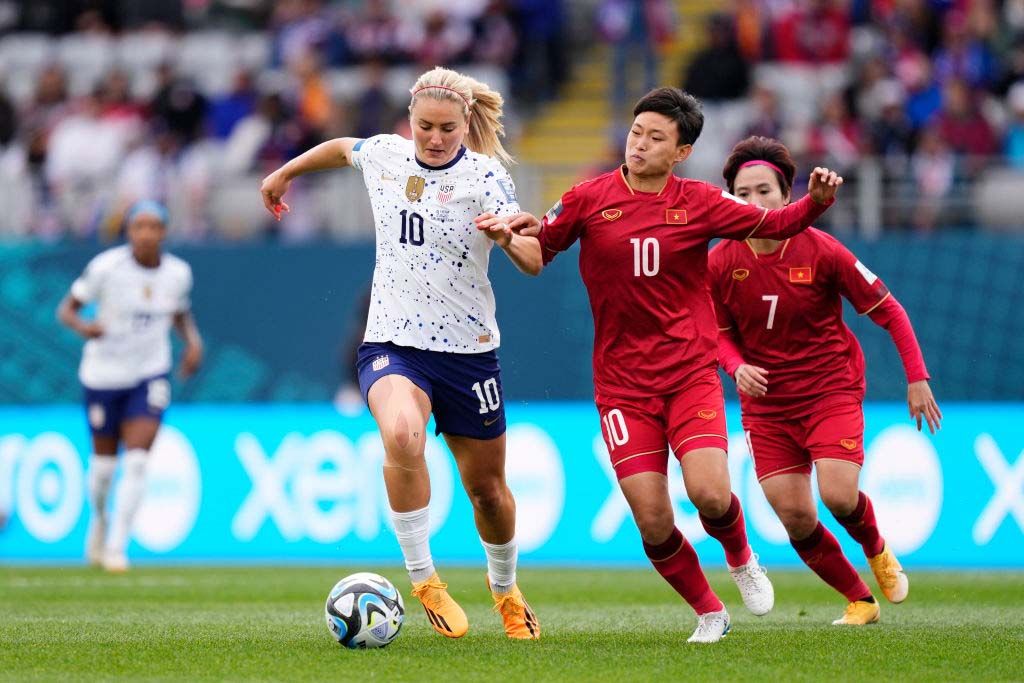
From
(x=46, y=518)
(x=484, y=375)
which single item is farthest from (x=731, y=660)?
(x=46, y=518)

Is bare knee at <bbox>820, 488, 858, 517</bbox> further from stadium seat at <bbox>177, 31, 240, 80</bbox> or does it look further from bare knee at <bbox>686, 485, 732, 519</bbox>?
stadium seat at <bbox>177, 31, 240, 80</bbox>

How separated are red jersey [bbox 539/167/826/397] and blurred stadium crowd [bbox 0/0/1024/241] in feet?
29.8

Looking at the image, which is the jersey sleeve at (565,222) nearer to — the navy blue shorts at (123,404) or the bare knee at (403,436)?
the bare knee at (403,436)

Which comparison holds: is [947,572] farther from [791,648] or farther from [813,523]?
[791,648]

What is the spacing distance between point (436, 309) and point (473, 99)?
A: 3.40ft

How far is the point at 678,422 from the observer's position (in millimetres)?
7777

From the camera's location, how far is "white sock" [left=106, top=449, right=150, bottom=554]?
43.9 ft

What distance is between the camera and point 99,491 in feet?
45.1

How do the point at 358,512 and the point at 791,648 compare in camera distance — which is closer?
the point at 791,648

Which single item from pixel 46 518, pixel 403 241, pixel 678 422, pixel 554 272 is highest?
pixel 403 241

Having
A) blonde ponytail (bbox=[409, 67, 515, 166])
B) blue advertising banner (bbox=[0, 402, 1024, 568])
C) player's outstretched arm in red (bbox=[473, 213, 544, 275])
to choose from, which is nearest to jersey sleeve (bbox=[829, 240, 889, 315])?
blonde ponytail (bbox=[409, 67, 515, 166])

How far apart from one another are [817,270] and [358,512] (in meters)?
6.91

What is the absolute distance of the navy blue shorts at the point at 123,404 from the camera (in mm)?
13570

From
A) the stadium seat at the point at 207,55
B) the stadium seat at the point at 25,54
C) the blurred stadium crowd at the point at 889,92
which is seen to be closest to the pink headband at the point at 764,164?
the blurred stadium crowd at the point at 889,92
